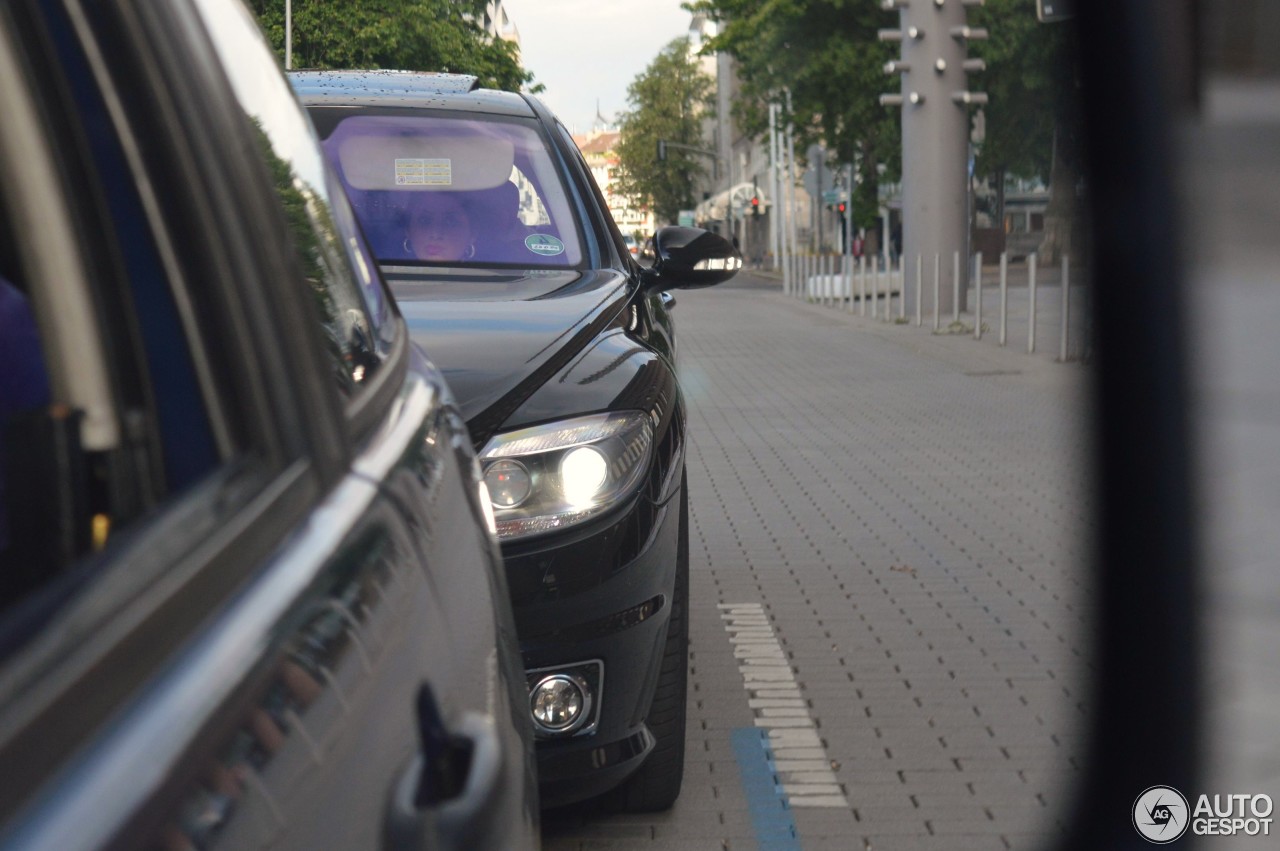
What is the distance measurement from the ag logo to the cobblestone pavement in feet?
0.61

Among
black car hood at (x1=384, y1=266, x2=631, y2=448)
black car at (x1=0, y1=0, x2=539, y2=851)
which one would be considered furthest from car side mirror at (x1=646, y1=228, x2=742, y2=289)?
black car at (x1=0, y1=0, x2=539, y2=851)

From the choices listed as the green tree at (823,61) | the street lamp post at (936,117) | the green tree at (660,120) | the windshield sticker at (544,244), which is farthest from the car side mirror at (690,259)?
the green tree at (660,120)

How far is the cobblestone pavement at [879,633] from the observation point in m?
4.00

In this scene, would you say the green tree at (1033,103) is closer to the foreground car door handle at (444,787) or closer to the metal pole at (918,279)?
the metal pole at (918,279)

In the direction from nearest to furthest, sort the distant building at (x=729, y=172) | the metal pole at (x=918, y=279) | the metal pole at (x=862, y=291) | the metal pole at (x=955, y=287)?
the metal pole at (x=955, y=287) → the metal pole at (x=918, y=279) → the metal pole at (x=862, y=291) → the distant building at (x=729, y=172)

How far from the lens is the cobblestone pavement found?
400 centimetres

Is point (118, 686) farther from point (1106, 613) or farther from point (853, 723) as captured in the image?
point (1106, 613)

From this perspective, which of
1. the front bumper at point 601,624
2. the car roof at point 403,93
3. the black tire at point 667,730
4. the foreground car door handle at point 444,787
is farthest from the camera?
the car roof at point 403,93

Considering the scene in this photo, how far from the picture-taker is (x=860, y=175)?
4884 centimetres

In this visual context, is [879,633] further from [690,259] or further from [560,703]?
[560,703]

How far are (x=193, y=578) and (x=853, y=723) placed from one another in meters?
3.80

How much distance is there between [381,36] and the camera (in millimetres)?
53219

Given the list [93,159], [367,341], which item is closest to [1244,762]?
[367,341]
